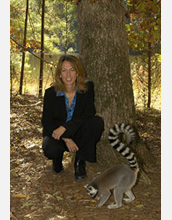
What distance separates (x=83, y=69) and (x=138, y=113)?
522 cm

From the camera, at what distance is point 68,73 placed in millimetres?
3693

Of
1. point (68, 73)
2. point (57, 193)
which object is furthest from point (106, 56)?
point (57, 193)

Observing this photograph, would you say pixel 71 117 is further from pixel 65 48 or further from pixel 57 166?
pixel 65 48

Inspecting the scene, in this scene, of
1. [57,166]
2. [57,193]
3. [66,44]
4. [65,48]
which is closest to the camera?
[57,193]

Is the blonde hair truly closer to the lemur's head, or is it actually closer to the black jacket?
the black jacket

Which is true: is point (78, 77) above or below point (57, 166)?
A: above

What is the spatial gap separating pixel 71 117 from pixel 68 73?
643 mm

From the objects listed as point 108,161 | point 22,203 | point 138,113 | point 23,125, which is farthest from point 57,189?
point 138,113

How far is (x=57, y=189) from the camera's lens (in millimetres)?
3672

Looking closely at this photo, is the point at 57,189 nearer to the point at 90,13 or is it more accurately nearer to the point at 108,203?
the point at 108,203

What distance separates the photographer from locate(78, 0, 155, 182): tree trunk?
13.1 ft

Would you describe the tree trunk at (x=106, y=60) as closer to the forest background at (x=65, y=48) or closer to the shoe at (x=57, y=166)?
the shoe at (x=57, y=166)

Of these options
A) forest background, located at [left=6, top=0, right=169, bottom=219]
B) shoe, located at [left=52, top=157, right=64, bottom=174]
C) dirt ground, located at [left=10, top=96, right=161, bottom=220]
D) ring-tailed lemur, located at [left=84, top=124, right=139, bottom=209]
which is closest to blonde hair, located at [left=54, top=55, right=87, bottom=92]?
ring-tailed lemur, located at [left=84, top=124, right=139, bottom=209]

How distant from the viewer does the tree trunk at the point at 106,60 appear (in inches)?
157
